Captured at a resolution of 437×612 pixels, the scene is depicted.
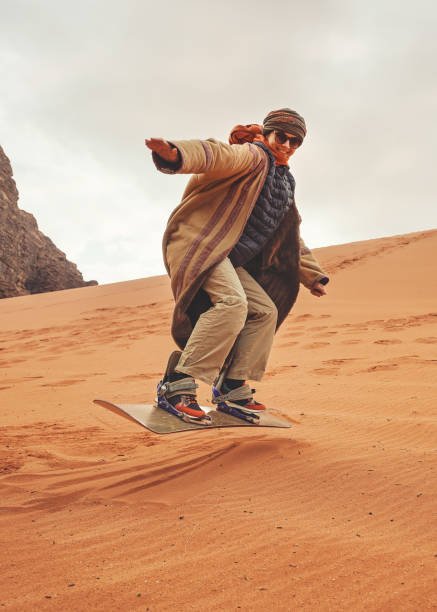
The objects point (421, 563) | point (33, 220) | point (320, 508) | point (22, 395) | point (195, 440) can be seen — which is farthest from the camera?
point (33, 220)

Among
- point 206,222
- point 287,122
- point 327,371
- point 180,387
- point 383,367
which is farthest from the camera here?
point 327,371

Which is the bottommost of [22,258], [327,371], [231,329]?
[327,371]

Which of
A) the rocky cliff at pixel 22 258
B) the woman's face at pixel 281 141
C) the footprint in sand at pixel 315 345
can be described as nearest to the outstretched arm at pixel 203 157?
the woman's face at pixel 281 141

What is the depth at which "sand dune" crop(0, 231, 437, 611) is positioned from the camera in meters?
1.56

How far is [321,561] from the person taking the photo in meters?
1.70

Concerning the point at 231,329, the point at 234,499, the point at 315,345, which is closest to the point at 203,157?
the point at 231,329

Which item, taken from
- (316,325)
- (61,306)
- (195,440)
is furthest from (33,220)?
(195,440)

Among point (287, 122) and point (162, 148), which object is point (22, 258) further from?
point (162, 148)

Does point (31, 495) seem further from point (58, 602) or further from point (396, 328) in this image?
point (396, 328)

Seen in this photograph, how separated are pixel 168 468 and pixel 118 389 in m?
3.01

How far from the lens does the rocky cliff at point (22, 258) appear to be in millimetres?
32750

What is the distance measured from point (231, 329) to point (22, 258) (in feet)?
110

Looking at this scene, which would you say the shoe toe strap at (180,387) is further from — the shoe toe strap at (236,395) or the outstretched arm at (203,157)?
the outstretched arm at (203,157)

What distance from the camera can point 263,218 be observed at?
3.24 m
